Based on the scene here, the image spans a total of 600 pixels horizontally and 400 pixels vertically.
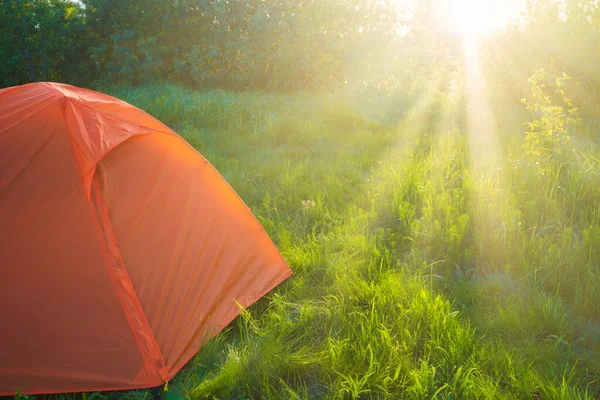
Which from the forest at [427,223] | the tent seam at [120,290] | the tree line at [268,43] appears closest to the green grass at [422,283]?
the forest at [427,223]

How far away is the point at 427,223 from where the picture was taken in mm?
3516

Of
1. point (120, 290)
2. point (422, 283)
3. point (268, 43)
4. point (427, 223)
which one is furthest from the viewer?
point (268, 43)

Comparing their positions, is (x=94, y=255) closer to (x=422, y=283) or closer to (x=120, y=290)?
(x=120, y=290)

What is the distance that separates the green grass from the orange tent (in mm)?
218

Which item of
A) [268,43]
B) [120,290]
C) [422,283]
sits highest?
[268,43]

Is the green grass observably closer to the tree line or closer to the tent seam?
the tent seam

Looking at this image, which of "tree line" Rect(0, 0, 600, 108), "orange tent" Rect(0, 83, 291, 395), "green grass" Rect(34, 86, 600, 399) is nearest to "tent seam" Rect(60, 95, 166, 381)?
"orange tent" Rect(0, 83, 291, 395)

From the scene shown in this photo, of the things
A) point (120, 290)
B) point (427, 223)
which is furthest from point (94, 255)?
point (427, 223)

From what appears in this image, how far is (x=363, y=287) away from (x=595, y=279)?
1376 mm

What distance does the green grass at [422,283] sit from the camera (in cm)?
223

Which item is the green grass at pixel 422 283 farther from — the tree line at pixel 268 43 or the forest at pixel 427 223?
the tree line at pixel 268 43

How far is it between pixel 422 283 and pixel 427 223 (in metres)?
0.73

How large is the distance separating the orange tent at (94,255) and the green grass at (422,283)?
0.71ft

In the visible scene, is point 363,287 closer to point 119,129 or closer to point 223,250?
point 223,250
